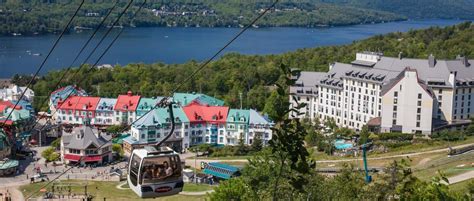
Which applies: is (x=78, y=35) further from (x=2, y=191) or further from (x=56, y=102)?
(x=2, y=191)

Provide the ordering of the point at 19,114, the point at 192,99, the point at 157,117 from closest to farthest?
the point at 157,117, the point at 19,114, the point at 192,99

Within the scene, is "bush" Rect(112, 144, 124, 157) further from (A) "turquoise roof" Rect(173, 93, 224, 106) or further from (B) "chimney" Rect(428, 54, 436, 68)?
(B) "chimney" Rect(428, 54, 436, 68)

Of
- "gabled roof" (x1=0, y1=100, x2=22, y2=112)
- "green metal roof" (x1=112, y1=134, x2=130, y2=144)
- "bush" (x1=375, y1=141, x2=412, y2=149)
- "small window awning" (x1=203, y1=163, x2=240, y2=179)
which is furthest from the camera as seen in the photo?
"gabled roof" (x1=0, y1=100, x2=22, y2=112)

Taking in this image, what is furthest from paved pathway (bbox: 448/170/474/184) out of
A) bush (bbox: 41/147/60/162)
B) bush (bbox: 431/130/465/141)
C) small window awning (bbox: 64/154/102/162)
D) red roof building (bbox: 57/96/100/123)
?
red roof building (bbox: 57/96/100/123)

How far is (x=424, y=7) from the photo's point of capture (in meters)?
160

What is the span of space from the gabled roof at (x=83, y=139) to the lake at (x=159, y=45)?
2577 cm

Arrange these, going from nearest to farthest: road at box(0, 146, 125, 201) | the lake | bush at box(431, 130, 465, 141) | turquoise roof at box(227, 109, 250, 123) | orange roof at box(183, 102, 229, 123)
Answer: road at box(0, 146, 125, 201)
bush at box(431, 130, 465, 141)
turquoise roof at box(227, 109, 250, 123)
orange roof at box(183, 102, 229, 123)
the lake

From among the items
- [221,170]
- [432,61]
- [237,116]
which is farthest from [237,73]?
[221,170]

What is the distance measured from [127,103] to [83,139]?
5.52m

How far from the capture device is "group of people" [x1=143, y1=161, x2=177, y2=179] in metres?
7.25

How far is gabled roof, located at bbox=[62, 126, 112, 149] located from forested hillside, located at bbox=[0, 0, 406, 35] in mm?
59710

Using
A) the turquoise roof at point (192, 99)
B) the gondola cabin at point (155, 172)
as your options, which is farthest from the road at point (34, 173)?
the gondola cabin at point (155, 172)

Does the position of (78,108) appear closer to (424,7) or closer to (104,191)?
(104,191)

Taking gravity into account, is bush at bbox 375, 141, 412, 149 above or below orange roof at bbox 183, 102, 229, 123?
below
